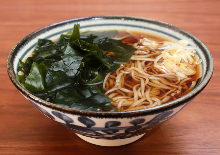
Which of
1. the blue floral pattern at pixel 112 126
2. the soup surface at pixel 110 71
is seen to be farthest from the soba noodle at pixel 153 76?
the blue floral pattern at pixel 112 126

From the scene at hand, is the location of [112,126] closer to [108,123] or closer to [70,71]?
[108,123]

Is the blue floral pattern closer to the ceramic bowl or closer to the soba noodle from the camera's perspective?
the ceramic bowl

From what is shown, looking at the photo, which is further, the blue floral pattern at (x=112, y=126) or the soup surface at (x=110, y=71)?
the soup surface at (x=110, y=71)

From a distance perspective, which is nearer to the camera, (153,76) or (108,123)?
(108,123)

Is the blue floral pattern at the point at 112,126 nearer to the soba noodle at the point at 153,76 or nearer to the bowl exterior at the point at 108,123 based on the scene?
the bowl exterior at the point at 108,123

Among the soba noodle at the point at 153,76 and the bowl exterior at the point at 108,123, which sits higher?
the soba noodle at the point at 153,76

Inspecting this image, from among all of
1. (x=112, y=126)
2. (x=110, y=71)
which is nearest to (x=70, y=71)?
(x=110, y=71)

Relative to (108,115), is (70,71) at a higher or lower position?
higher
